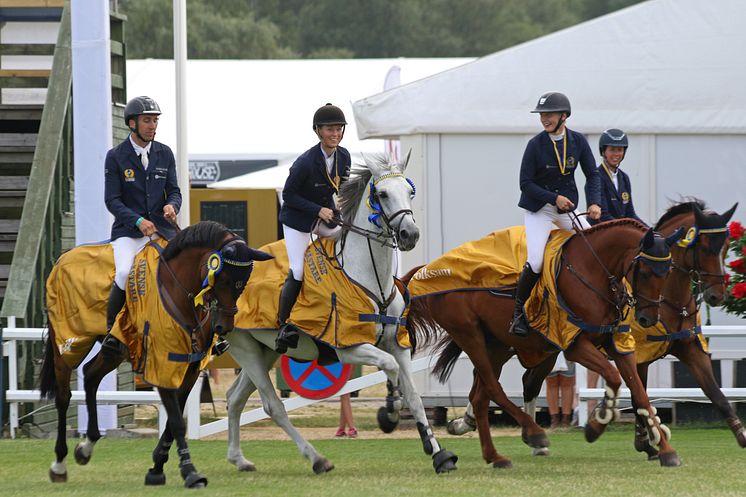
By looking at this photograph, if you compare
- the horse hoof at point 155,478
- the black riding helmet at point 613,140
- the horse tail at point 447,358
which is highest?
the black riding helmet at point 613,140

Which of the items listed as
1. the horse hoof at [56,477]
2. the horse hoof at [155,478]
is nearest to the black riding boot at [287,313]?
the horse hoof at [155,478]

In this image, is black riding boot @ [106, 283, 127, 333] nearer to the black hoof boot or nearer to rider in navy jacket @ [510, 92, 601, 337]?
the black hoof boot

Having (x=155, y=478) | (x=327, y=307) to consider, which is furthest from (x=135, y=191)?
(x=155, y=478)

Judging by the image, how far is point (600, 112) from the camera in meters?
14.7

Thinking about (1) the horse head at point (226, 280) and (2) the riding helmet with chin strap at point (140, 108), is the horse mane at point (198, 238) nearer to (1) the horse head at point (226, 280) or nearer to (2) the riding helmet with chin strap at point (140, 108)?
(1) the horse head at point (226, 280)

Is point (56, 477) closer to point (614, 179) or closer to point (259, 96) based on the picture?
point (614, 179)

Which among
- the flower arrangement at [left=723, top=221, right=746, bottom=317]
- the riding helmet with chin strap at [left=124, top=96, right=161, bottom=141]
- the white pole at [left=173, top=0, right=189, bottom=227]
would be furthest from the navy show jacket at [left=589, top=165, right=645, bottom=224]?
the white pole at [left=173, top=0, right=189, bottom=227]

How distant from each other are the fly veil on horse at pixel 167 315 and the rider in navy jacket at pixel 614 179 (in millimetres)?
3586

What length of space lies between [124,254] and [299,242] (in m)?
1.31

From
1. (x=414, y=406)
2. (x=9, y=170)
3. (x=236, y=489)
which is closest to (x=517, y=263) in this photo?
(x=414, y=406)

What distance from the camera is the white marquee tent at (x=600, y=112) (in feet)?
47.8

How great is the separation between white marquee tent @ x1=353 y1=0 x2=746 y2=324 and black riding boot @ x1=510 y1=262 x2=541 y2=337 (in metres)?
4.23

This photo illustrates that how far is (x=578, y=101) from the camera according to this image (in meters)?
14.7

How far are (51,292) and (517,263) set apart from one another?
3.71 m
